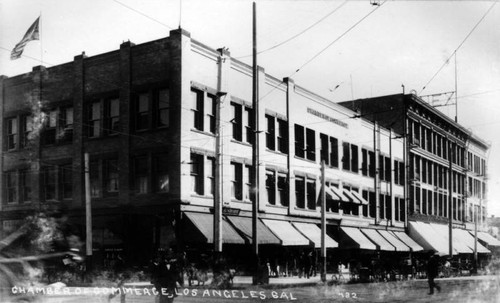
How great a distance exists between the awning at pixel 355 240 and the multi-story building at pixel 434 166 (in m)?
9.70

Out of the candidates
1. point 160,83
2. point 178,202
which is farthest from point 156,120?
point 178,202

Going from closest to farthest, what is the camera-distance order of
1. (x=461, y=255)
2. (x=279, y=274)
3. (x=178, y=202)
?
(x=178, y=202), (x=279, y=274), (x=461, y=255)

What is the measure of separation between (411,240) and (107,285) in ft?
97.1

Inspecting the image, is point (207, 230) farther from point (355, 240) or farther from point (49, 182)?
point (355, 240)

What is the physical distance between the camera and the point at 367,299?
19.1m

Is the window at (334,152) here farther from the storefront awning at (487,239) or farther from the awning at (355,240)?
the storefront awning at (487,239)

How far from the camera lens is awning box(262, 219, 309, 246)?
29856mm

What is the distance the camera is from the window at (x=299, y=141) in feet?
113

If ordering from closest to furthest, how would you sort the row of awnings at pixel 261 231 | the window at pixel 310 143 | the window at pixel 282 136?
the row of awnings at pixel 261 231 → the window at pixel 282 136 → the window at pixel 310 143

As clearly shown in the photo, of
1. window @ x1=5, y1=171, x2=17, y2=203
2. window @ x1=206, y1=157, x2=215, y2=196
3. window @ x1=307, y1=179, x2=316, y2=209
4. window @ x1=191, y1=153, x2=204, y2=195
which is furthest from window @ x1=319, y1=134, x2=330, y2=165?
window @ x1=5, y1=171, x2=17, y2=203

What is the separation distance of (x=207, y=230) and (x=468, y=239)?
109 feet

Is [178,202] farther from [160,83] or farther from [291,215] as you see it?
[291,215]

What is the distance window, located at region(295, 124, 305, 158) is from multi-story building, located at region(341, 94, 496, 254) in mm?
11833

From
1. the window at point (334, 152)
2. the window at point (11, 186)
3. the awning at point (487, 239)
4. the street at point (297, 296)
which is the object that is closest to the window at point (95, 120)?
the window at point (11, 186)
